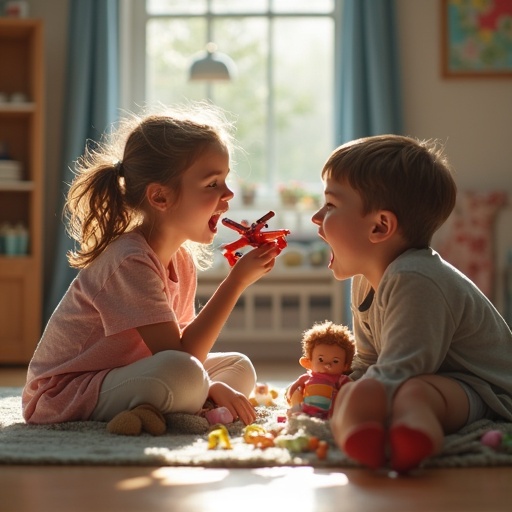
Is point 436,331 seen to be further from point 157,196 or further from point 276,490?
point 157,196

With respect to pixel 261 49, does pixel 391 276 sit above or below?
below

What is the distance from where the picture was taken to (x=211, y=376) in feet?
6.90

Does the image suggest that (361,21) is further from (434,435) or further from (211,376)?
(434,435)

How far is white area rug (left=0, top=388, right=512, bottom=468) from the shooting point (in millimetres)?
1504

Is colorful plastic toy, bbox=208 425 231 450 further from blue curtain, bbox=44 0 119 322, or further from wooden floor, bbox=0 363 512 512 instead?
blue curtain, bbox=44 0 119 322

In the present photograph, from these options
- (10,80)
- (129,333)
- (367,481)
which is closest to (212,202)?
(129,333)

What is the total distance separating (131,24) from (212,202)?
262 cm

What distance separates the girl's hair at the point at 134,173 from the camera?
6.57 feet

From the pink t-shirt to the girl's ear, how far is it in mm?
85

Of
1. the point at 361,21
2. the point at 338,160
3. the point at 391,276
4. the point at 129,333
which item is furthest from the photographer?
the point at 361,21

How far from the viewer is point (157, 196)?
6.61 feet

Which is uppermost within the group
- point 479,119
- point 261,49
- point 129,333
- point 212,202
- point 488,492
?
point 261,49

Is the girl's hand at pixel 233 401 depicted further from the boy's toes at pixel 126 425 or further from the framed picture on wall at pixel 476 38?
the framed picture on wall at pixel 476 38

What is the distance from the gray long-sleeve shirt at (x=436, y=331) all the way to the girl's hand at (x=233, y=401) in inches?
11.6
